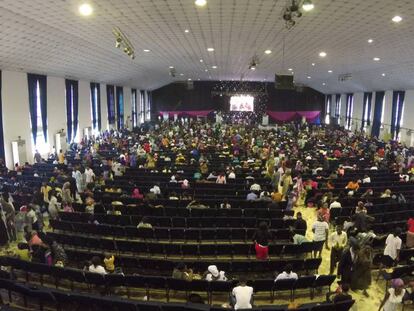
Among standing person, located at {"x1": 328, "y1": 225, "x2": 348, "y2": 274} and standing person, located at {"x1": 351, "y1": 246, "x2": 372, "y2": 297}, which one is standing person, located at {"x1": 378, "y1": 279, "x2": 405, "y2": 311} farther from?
standing person, located at {"x1": 328, "y1": 225, "x2": 348, "y2": 274}

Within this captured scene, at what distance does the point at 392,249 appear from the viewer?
30.0 ft

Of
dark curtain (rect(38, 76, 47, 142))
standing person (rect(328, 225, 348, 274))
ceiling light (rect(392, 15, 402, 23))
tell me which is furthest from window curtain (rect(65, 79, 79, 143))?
standing person (rect(328, 225, 348, 274))

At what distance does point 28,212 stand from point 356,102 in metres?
39.5

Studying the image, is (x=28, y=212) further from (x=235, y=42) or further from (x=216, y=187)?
(x=235, y=42)

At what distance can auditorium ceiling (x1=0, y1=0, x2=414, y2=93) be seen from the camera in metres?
11.1

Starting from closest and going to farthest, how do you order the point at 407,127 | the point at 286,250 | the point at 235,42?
the point at 286,250 → the point at 235,42 → the point at 407,127

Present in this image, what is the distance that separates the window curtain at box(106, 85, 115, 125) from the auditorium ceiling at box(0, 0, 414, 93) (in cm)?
1189

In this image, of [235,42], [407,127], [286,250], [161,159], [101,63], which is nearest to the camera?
[286,250]

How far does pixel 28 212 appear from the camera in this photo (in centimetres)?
1176

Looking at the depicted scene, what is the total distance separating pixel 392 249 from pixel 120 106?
3634 cm

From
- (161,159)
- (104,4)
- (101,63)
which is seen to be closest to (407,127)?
(161,159)

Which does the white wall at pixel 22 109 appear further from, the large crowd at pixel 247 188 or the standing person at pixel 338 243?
the standing person at pixel 338 243

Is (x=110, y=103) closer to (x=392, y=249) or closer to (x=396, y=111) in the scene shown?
(x=396, y=111)

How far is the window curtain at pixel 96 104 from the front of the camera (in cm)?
3284
